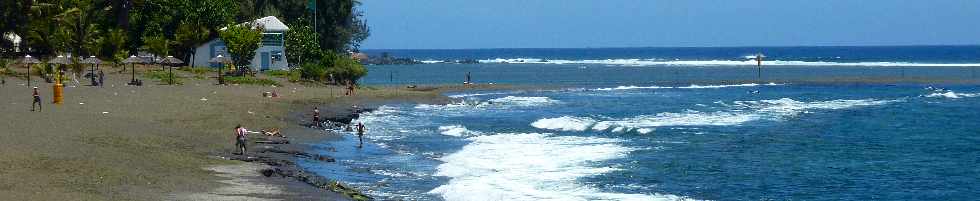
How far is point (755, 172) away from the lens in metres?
31.4

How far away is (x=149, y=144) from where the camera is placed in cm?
3109

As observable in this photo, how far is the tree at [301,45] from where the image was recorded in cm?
7694

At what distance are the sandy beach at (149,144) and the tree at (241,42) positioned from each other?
46.4ft

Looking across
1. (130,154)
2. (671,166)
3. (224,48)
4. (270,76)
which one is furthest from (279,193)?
(224,48)

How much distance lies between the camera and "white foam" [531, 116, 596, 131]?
154 feet

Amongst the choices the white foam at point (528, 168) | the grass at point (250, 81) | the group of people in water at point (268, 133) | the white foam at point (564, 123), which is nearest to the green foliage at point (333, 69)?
the grass at point (250, 81)

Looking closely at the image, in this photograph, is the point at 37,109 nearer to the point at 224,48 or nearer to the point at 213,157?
the point at 213,157

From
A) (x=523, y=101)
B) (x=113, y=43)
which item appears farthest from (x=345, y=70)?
(x=113, y=43)

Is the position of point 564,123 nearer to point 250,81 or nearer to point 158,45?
point 250,81

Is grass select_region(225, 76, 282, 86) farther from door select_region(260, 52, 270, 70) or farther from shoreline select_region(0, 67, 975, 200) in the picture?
door select_region(260, 52, 270, 70)

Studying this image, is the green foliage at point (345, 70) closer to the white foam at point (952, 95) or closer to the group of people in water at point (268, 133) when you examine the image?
the group of people in water at point (268, 133)

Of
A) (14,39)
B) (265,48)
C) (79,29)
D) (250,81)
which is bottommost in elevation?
(250,81)

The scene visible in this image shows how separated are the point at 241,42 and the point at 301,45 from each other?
24.2 ft

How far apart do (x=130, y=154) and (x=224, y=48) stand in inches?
1907
